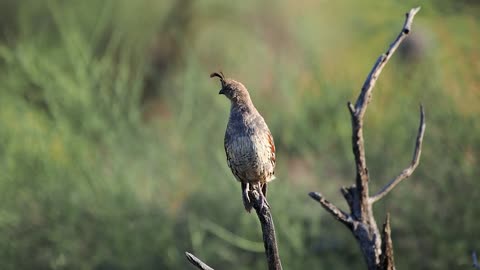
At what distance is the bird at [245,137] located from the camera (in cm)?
333

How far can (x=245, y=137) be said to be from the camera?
335 centimetres

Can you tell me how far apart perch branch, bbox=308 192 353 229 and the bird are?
22 cm

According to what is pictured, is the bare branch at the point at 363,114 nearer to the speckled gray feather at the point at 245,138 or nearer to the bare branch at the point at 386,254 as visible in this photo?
the bare branch at the point at 386,254

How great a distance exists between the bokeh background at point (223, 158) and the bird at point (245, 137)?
10.5 feet

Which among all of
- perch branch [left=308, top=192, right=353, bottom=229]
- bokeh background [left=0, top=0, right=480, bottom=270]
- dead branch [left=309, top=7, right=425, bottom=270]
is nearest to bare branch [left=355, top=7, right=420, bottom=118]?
dead branch [left=309, top=7, right=425, bottom=270]

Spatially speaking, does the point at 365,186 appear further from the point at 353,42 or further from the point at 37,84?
the point at 353,42

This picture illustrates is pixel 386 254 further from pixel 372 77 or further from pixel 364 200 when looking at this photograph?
pixel 372 77

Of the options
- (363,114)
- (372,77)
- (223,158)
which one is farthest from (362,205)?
(223,158)

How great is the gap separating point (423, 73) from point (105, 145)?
2.67 meters

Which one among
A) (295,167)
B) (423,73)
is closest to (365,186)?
(423,73)

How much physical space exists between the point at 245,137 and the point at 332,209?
16.3 inches

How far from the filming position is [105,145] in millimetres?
7715

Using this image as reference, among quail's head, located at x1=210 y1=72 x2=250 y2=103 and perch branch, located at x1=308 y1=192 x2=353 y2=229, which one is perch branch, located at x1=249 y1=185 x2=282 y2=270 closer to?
perch branch, located at x1=308 y1=192 x2=353 y2=229

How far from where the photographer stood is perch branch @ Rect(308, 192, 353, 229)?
10.4 ft
